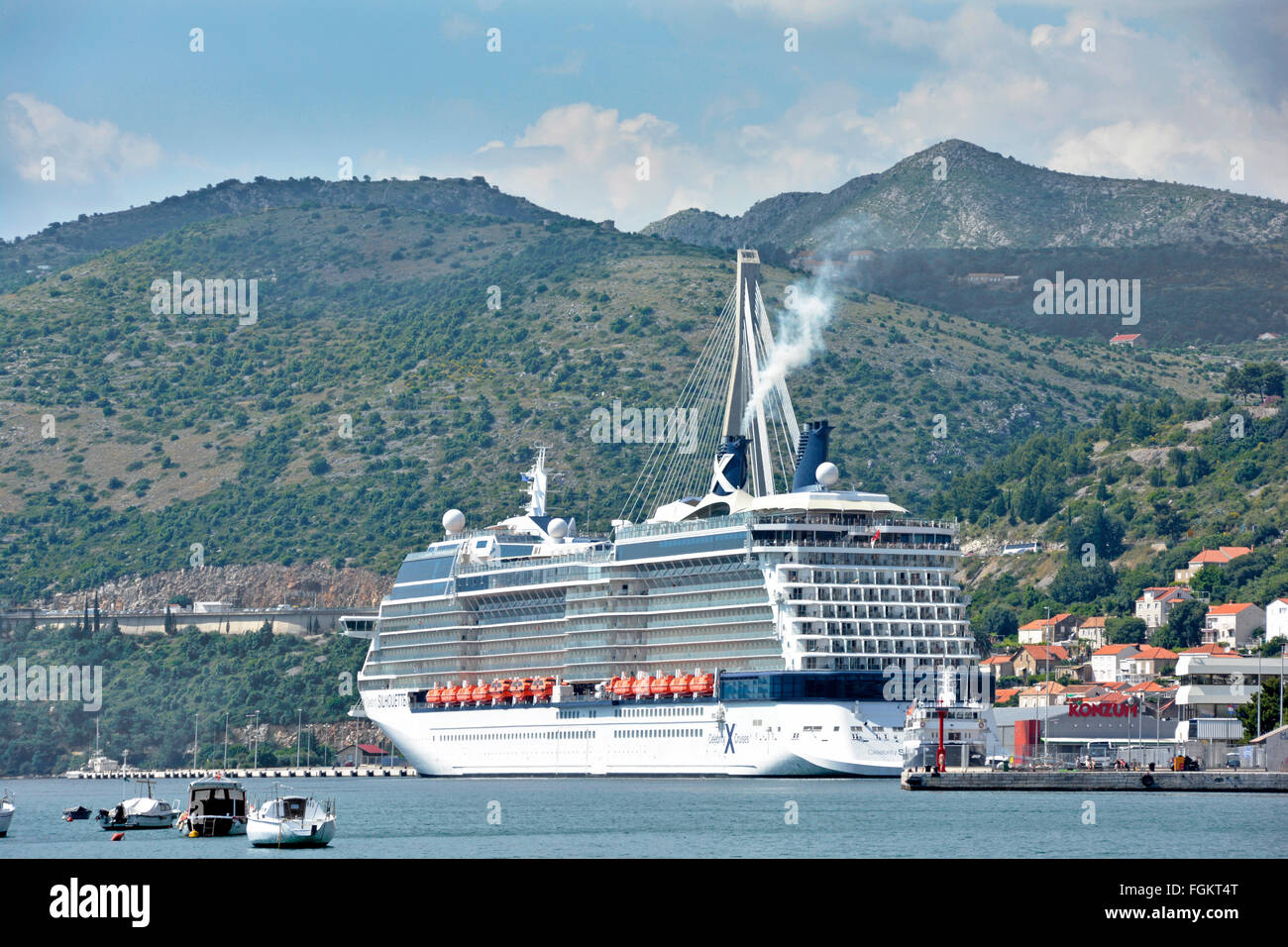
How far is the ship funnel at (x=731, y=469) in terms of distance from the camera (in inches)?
4395

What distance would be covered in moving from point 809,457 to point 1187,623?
235 ft

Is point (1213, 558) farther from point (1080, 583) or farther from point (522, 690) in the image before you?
point (522, 690)

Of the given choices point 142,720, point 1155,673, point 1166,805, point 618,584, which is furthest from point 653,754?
point 142,720

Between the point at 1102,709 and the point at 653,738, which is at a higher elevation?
the point at 653,738

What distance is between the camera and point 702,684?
102500 mm

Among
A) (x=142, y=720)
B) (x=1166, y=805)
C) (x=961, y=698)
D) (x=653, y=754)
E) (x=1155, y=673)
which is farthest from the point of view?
(x=142, y=720)

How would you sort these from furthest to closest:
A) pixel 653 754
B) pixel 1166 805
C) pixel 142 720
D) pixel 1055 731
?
pixel 142 720 < pixel 1055 731 < pixel 653 754 < pixel 1166 805

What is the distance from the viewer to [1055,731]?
399 feet

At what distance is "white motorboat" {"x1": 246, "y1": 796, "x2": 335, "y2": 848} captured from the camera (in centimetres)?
5984

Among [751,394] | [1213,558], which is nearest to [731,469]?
[751,394]

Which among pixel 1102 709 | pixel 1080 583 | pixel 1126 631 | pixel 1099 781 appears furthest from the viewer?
pixel 1080 583
